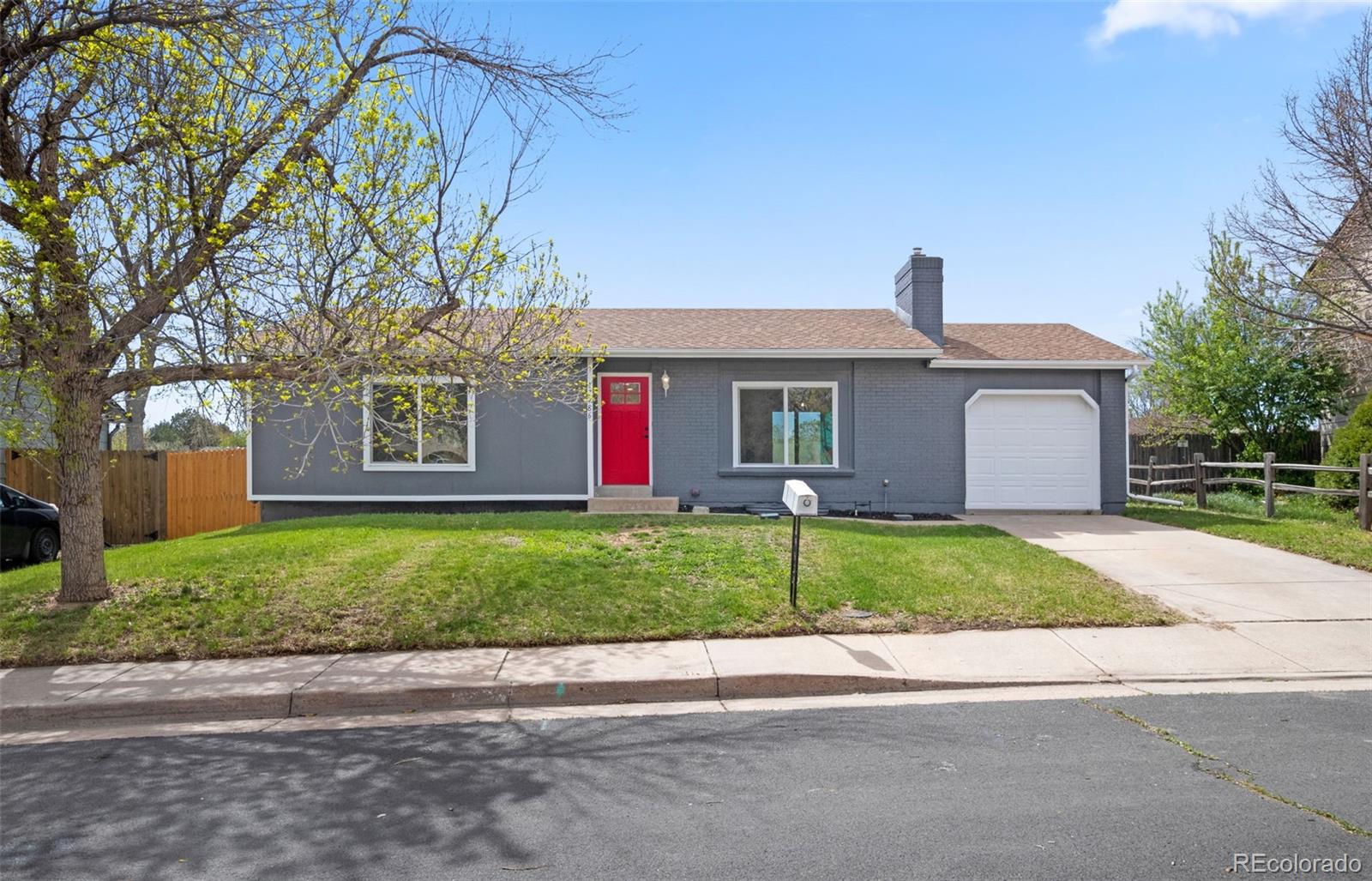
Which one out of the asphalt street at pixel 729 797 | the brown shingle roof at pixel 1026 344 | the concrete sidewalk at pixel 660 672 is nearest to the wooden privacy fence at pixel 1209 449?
the brown shingle roof at pixel 1026 344

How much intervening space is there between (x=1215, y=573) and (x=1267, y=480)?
6.64m

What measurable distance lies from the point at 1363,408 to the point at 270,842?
1993 cm

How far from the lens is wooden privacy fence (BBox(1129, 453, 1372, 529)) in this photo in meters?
12.7

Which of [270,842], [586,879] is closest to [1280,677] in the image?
[586,879]

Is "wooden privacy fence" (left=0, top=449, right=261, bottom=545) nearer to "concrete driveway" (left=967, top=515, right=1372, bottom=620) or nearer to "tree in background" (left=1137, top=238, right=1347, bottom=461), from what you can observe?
"concrete driveway" (left=967, top=515, right=1372, bottom=620)

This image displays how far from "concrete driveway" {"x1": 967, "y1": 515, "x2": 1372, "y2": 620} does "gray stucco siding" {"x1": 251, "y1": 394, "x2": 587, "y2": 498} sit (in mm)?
7345

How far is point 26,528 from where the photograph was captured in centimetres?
1359

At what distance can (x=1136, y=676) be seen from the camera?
6.82 m

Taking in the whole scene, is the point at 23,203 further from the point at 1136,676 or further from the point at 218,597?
the point at 1136,676

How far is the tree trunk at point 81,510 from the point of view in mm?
8602

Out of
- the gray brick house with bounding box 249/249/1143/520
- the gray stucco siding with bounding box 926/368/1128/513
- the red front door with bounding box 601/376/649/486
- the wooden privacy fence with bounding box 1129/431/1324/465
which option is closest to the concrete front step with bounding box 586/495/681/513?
the gray brick house with bounding box 249/249/1143/520

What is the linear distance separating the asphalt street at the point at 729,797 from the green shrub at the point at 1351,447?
12.9 meters

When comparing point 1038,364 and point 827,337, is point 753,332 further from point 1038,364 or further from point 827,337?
point 1038,364

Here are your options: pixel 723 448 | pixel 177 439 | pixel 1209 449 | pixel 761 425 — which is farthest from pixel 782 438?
pixel 177 439
